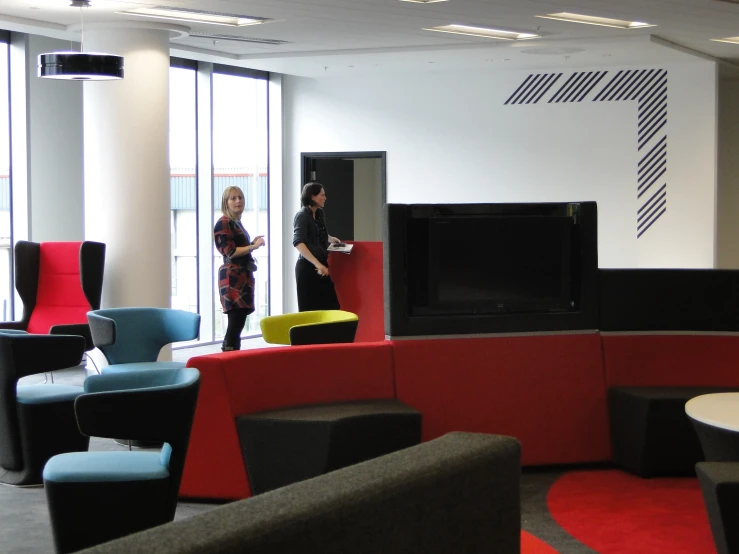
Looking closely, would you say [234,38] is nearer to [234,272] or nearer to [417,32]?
[417,32]

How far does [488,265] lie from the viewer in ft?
19.5

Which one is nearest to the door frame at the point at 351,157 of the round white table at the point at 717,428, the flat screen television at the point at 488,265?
the flat screen television at the point at 488,265

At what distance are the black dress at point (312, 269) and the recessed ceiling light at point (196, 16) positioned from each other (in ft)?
7.15

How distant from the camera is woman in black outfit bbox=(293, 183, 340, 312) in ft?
29.0

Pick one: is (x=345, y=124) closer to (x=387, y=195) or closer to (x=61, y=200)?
(x=387, y=195)

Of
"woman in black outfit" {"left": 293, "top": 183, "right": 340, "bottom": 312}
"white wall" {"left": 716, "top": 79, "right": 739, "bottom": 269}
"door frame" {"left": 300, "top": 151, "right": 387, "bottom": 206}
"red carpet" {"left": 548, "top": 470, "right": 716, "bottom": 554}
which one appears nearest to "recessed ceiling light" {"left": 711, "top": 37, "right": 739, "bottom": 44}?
"white wall" {"left": 716, "top": 79, "right": 739, "bottom": 269}

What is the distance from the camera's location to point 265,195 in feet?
47.0

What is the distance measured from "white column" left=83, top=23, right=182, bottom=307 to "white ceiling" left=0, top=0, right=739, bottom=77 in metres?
0.33

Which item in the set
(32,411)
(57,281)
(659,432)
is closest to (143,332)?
(32,411)

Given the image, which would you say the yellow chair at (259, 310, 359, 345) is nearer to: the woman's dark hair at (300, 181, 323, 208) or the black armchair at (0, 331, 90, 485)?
the black armchair at (0, 331, 90, 485)

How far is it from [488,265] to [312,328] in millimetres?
1240

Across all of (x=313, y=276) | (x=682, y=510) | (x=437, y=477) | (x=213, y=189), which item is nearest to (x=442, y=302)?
(x=682, y=510)

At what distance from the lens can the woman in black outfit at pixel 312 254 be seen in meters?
8.83

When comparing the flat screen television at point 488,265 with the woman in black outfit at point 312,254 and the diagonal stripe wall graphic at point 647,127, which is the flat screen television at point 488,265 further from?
the diagonal stripe wall graphic at point 647,127
